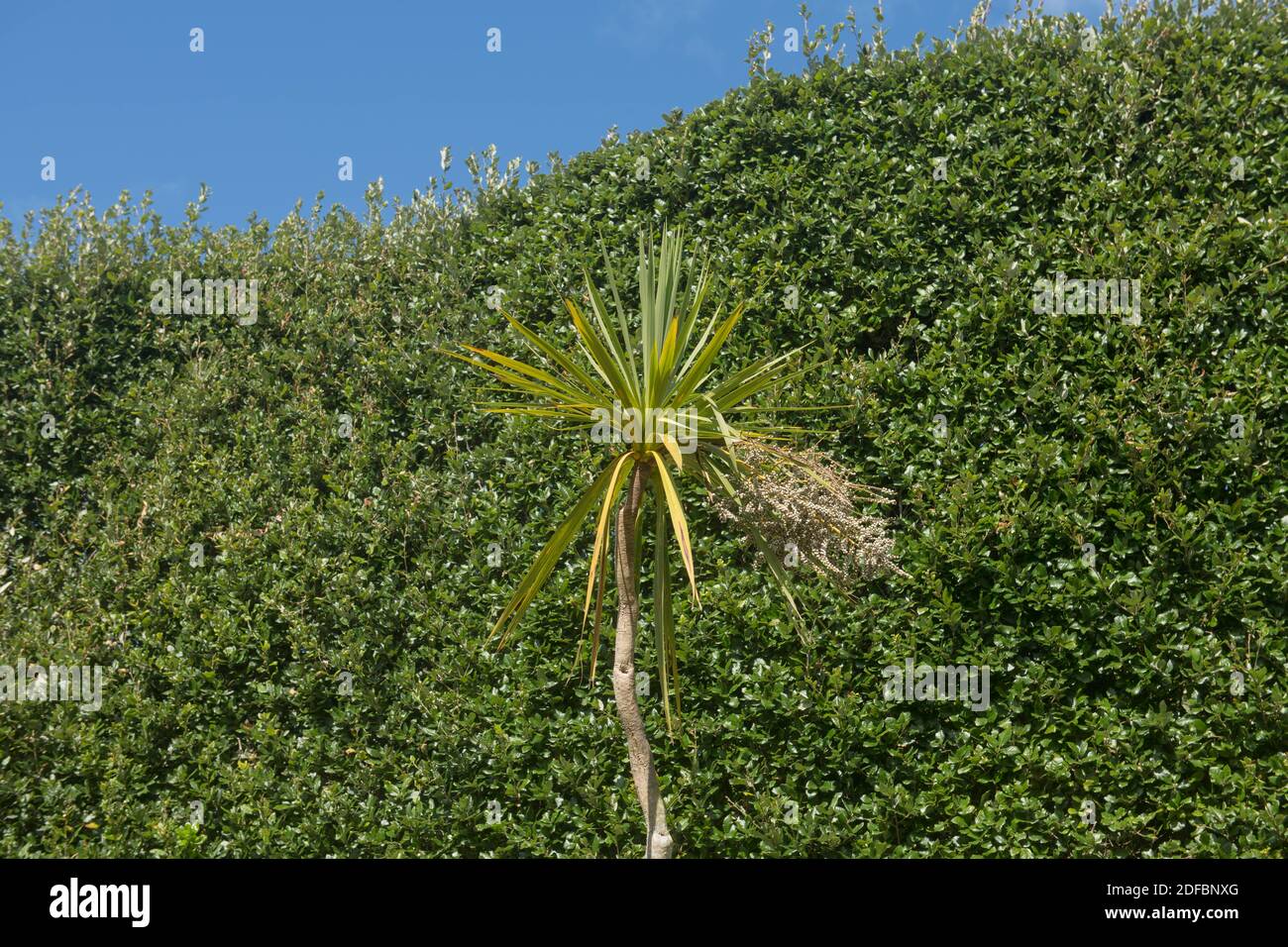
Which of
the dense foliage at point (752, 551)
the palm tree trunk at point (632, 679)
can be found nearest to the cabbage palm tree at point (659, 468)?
the palm tree trunk at point (632, 679)

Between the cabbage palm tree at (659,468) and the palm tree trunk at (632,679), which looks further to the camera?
the palm tree trunk at (632,679)

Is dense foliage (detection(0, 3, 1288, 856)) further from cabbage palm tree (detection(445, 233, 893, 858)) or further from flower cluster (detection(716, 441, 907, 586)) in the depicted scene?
cabbage palm tree (detection(445, 233, 893, 858))

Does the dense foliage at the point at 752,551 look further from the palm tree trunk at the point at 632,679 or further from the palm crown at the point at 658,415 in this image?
the palm crown at the point at 658,415

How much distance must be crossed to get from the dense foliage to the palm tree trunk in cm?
111

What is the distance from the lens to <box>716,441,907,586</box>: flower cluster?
4738 millimetres

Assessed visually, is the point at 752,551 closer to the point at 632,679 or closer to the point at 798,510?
the point at 798,510

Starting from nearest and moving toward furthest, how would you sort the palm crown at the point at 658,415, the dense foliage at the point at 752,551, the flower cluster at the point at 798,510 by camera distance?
1. the palm crown at the point at 658,415
2. the flower cluster at the point at 798,510
3. the dense foliage at the point at 752,551

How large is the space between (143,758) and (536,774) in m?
Result: 2.75

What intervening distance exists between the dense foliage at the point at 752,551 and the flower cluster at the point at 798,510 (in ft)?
3.27

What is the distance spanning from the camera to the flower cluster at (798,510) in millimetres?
4738

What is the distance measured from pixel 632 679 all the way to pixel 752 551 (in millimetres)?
1841

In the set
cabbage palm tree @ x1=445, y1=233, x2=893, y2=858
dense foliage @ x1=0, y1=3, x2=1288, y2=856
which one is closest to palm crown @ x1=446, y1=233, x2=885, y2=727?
cabbage palm tree @ x1=445, y1=233, x2=893, y2=858

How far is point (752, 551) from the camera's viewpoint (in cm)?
645

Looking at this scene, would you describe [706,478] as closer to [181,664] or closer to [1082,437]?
[1082,437]
